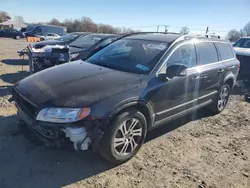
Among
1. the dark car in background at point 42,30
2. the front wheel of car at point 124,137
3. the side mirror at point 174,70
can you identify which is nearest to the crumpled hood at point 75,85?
the front wheel of car at point 124,137

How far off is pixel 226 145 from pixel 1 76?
22.6 ft

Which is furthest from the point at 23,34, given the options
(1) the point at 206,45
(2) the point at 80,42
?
(1) the point at 206,45

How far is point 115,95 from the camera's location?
296cm

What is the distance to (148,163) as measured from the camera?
3354mm

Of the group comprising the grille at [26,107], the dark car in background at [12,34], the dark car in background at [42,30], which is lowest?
the grille at [26,107]

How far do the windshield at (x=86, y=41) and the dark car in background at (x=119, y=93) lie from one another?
4.59 meters

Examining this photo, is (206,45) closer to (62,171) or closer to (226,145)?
(226,145)

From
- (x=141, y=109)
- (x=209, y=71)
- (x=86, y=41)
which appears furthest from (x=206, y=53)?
(x=86, y=41)

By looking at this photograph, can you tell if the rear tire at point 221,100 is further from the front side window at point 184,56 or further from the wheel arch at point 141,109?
the wheel arch at point 141,109

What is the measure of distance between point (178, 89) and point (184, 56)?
0.63 meters

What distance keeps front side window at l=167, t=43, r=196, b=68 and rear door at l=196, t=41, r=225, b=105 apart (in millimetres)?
192

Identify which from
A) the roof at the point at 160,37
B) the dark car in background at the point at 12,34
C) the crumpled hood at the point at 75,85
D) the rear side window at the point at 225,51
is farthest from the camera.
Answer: the dark car in background at the point at 12,34

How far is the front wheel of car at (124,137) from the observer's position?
2.94 meters

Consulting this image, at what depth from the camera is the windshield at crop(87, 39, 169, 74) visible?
11.8ft
